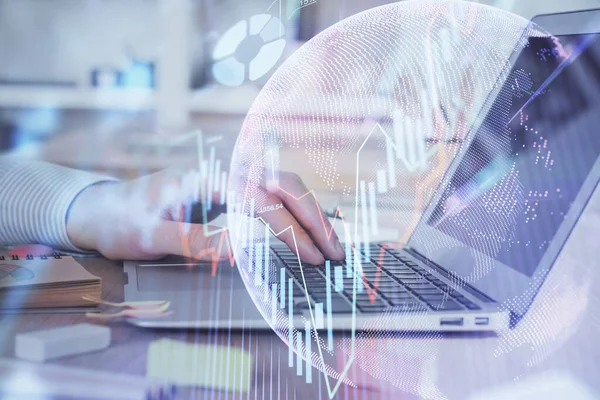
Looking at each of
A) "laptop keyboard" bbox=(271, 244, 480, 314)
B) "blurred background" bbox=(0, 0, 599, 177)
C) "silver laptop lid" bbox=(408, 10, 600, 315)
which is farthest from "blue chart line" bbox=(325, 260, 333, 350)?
"blurred background" bbox=(0, 0, 599, 177)

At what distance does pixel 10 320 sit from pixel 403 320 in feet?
0.94

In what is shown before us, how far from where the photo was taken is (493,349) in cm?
37

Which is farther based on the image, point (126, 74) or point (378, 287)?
point (126, 74)

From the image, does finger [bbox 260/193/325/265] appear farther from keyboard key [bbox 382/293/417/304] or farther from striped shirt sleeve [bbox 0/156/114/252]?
striped shirt sleeve [bbox 0/156/114/252]

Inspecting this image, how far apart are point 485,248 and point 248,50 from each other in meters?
0.60

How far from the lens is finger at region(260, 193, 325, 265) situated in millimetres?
474

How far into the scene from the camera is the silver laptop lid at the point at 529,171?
1.27 feet

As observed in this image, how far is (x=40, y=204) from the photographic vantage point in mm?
601

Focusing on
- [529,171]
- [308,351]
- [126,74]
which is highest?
[126,74]

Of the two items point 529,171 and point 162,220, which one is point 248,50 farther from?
point 529,171

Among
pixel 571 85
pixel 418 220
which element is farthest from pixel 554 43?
pixel 418 220

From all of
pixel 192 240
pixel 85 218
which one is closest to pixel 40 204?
pixel 85 218

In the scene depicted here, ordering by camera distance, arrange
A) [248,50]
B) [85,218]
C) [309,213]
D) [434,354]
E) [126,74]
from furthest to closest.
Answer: [126,74] < [248,50] < [85,218] < [309,213] < [434,354]

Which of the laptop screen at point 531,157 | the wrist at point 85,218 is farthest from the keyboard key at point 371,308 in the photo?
the wrist at point 85,218
